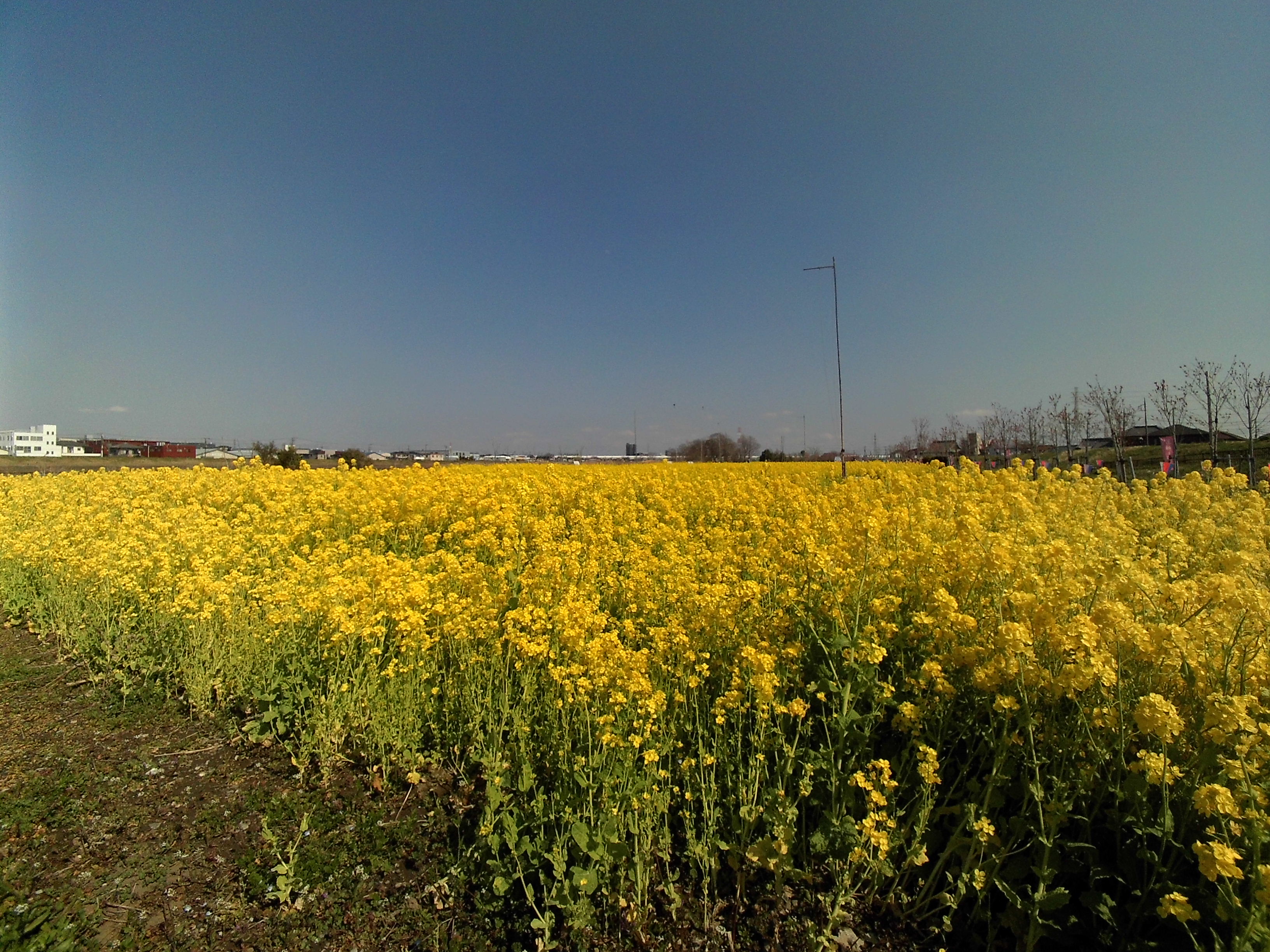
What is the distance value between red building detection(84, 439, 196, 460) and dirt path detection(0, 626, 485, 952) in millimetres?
45049

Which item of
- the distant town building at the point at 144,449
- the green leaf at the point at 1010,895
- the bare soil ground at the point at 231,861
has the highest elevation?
the distant town building at the point at 144,449

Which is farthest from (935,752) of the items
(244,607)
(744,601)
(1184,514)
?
(1184,514)

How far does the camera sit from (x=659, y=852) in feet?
8.33

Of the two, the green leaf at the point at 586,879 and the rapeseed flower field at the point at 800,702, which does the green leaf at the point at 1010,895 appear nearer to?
the rapeseed flower field at the point at 800,702

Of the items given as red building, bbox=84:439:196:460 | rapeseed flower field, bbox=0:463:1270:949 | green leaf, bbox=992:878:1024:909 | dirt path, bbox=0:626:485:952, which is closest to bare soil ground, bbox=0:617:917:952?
dirt path, bbox=0:626:485:952

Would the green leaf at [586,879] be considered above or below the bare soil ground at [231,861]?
above

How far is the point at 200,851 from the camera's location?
2.77 metres

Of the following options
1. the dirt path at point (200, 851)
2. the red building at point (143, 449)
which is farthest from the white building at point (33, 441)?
the dirt path at point (200, 851)

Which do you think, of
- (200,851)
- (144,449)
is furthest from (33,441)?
(200,851)

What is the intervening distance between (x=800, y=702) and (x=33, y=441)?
89262 millimetres

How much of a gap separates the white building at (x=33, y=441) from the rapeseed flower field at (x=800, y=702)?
6665 cm

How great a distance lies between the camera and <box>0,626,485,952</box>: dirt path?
7.67 feet

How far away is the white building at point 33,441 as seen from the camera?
165 feet

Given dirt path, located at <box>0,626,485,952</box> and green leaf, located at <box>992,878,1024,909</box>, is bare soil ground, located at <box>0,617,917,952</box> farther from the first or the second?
green leaf, located at <box>992,878,1024,909</box>
